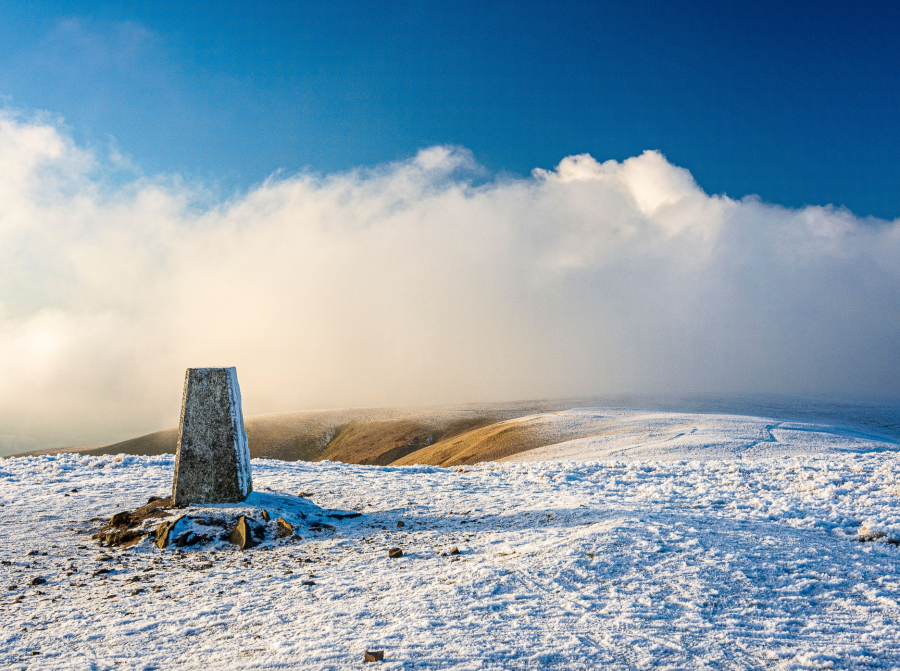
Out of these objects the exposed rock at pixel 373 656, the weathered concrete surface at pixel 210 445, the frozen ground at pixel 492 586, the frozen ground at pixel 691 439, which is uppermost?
the weathered concrete surface at pixel 210 445

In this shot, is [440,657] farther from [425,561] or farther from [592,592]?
[425,561]

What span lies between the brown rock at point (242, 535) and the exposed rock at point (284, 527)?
45cm

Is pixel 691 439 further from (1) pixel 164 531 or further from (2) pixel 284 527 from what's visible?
(1) pixel 164 531

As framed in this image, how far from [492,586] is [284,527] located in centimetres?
413

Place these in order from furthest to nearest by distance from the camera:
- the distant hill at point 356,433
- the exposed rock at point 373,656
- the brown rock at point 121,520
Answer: the distant hill at point 356,433, the brown rock at point 121,520, the exposed rock at point 373,656

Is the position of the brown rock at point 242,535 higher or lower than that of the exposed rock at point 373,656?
lower

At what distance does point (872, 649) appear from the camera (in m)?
4.43

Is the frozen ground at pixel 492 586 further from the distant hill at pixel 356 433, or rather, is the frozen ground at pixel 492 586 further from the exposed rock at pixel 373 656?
the distant hill at pixel 356 433

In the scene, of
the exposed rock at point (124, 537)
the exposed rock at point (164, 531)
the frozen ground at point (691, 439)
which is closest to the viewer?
the exposed rock at point (164, 531)

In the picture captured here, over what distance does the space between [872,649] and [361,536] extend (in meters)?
6.38

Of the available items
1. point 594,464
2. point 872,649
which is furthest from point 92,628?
point 594,464

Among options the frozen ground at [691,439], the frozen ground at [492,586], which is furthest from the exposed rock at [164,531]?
the frozen ground at [691,439]

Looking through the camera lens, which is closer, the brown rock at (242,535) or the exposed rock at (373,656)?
the exposed rock at (373,656)

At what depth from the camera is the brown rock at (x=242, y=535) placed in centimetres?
775
